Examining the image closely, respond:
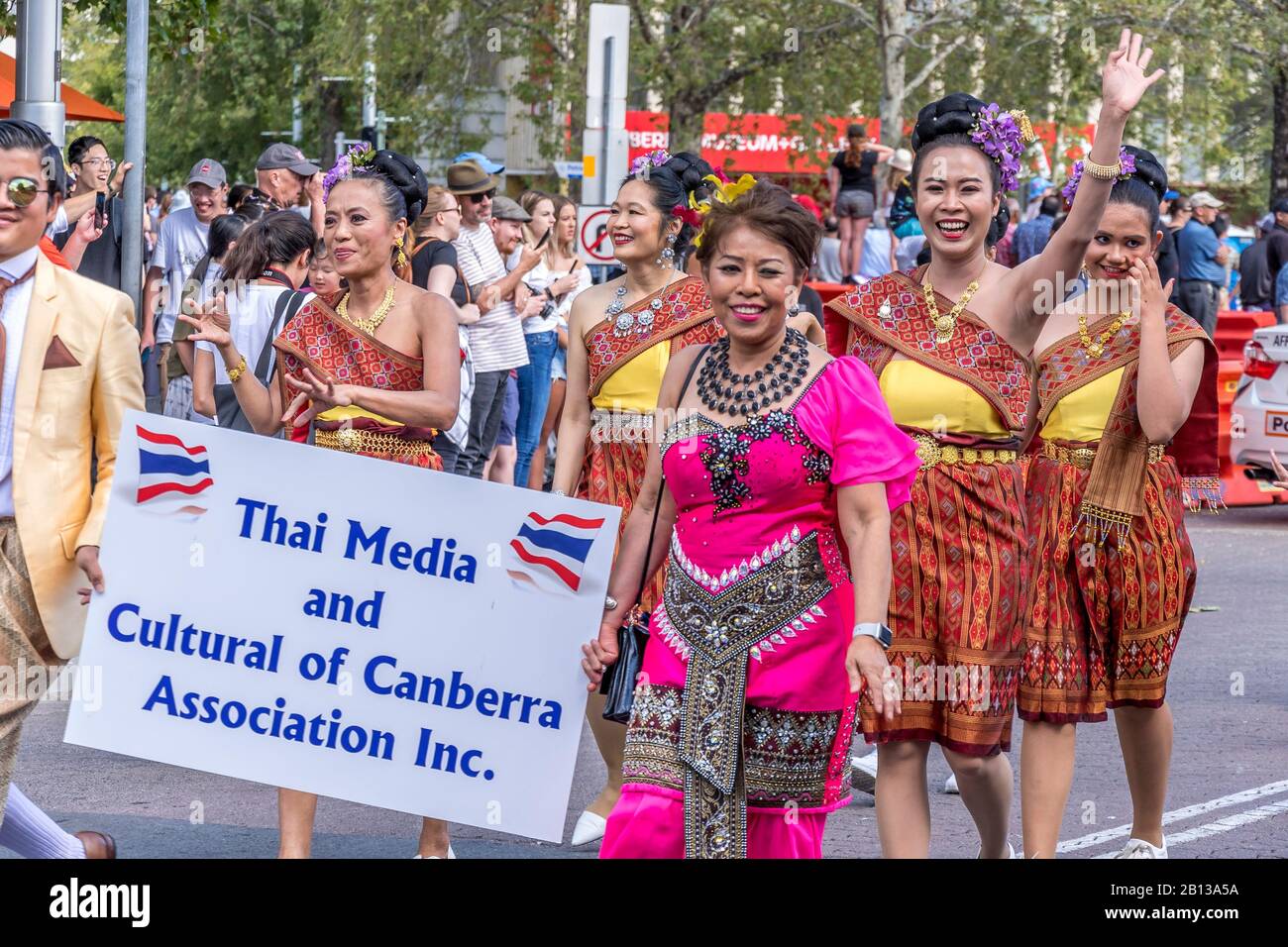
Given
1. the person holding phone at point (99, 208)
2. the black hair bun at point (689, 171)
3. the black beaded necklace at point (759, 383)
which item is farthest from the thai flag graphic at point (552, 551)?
the person holding phone at point (99, 208)

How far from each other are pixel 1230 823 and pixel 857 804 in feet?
4.00

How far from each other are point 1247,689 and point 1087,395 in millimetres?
3745

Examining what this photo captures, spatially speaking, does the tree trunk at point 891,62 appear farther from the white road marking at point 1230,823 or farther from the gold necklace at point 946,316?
the gold necklace at point 946,316

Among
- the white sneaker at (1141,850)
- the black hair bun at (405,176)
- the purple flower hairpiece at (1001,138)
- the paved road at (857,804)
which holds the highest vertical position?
the purple flower hairpiece at (1001,138)

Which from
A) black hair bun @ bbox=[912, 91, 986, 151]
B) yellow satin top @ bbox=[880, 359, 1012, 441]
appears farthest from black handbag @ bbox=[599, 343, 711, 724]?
black hair bun @ bbox=[912, 91, 986, 151]

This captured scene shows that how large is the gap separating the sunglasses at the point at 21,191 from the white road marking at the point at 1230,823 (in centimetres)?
360

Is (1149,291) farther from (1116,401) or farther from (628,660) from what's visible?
(628,660)

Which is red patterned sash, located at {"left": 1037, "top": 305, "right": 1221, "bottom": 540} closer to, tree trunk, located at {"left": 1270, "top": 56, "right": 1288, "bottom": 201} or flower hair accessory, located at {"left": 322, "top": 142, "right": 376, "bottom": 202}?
flower hair accessory, located at {"left": 322, "top": 142, "right": 376, "bottom": 202}

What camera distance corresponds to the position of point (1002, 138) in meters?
5.22

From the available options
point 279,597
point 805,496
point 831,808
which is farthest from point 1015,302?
point 279,597

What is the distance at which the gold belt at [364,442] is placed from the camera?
5645 mm

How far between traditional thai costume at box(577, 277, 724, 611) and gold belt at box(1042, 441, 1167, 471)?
1198mm

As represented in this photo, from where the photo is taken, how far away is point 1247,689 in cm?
898

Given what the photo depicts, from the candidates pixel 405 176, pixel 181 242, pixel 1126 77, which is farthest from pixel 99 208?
pixel 1126 77
